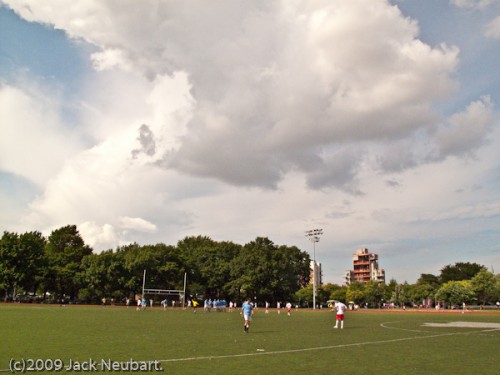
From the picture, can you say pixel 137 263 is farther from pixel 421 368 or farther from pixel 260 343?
pixel 421 368

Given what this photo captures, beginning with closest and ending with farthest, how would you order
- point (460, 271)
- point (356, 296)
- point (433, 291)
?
point (356, 296) < point (433, 291) < point (460, 271)

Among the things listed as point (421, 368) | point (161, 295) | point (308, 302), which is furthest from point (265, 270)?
point (421, 368)

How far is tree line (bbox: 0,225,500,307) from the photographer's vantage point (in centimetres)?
7956

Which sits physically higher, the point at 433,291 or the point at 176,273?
the point at 176,273

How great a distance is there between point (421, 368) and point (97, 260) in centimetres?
7926

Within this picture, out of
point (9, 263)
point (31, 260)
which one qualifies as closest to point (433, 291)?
point (31, 260)

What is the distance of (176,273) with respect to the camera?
9244 centimetres

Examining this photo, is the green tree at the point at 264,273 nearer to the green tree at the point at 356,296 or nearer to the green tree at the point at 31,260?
the green tree at the point at 356,296

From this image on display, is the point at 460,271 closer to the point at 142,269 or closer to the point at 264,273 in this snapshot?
the point at 264,273

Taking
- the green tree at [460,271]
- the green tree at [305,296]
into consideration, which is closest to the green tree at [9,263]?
the green tree at [305,296]

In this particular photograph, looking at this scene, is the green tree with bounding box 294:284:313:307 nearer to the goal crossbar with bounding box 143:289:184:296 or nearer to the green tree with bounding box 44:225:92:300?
the goal crossbar with bounding box 143:289:184:296

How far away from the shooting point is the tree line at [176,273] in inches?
3132

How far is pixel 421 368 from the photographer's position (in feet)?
43.5

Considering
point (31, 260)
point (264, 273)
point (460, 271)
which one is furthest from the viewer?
point (460, 271)
